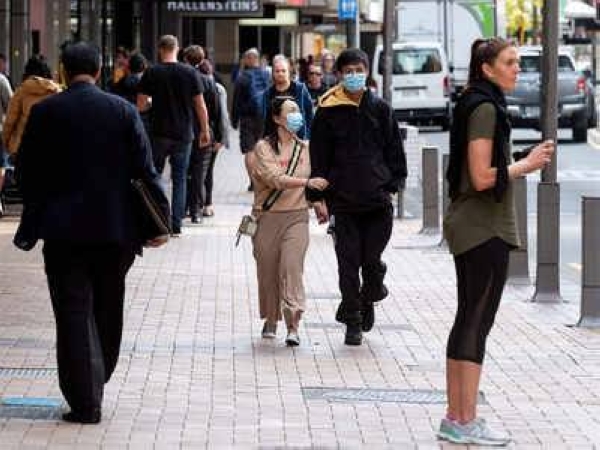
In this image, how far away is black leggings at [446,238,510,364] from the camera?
877 cm

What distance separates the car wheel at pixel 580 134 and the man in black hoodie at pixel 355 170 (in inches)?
1193

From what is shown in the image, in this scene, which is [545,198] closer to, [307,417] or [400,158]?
[400,158]

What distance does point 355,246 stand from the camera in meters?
12.0

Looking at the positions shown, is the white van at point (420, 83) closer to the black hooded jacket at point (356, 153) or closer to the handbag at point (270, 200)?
the handbag at point (270, 200)

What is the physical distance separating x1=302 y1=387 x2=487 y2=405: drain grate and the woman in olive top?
3.92 feet

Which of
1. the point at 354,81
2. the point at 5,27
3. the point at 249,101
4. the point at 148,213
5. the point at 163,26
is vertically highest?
the point at 163,26

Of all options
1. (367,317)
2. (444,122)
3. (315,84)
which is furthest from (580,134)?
(367,317)

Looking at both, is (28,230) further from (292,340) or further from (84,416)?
(292,340)

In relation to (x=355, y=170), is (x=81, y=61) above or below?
above

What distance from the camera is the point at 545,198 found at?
14805mm

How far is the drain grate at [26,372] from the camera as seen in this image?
10.6 meters

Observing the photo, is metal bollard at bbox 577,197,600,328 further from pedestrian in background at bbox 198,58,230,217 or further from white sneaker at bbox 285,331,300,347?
pedestrian in background at bbox 198,58,230,217

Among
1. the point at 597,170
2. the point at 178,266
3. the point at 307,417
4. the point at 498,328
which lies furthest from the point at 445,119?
the point at 307,417

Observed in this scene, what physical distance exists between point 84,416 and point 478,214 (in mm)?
2055
